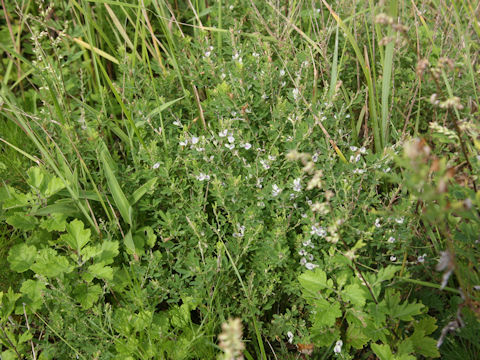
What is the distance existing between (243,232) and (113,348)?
2.90 feet

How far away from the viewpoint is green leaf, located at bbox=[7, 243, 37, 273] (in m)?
2.42

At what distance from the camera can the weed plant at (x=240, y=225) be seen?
6.93 feet

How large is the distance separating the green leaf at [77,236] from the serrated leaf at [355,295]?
136 cm

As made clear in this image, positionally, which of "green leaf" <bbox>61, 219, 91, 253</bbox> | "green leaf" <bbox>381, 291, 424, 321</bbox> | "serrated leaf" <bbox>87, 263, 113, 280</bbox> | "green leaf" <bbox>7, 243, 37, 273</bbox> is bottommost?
"green leaf" <bbox>381, 291, 424, 321</bbox>

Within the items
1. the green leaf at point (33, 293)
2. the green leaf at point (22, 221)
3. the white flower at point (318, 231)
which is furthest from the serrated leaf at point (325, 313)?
the green leaf at point (22, 221)

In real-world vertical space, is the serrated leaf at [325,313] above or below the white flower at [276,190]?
below

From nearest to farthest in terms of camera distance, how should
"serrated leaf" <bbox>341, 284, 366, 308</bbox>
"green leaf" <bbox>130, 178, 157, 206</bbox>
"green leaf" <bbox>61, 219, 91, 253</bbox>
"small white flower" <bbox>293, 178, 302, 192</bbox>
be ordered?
"serrated leaf" <bbox>341, 284, 366, 308</bbox> → "small white flower" <bbox>293, 178, 302, 192</bbox> → "green leaf" <bbox>61, 219, 91, 253</bbox> → "green leaf" <bbox>130, 178, 157, 206</bbox>

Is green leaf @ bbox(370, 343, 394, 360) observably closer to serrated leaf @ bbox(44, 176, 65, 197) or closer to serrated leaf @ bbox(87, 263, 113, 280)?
serrated leaf @ bbox(87, 263, 113, 280)

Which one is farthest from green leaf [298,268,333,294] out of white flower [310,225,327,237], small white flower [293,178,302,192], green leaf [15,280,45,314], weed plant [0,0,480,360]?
green leaf [15,280,45,314]

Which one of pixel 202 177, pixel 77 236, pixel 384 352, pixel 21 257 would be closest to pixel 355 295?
pixel 384 352

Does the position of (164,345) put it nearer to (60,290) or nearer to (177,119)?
(60,290)

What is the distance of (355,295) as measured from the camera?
2.04 metres

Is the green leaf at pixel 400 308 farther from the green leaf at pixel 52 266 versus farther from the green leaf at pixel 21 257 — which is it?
the green leaf at pixel 21 257

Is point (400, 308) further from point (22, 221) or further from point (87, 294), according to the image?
point (22, 221)
